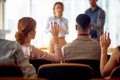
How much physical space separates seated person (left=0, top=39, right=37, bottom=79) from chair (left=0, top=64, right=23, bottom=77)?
10cm

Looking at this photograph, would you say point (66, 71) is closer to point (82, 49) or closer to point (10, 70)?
point (10, 70)

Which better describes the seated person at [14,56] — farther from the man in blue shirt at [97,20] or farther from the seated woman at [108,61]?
the man in blue shirt at [97,20]

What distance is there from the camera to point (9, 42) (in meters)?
2.69

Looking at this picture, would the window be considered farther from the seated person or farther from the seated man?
the seated person

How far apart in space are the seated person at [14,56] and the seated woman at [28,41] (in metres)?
0.84

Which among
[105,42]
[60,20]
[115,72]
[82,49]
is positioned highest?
[60,20]

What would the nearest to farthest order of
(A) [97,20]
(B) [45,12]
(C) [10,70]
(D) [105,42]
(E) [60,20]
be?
(C) [10,70] → (D) [105,42] → (A) [97,20] → (E) [60,20] → (B) [45,12]

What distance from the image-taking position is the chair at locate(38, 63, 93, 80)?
8.86ft

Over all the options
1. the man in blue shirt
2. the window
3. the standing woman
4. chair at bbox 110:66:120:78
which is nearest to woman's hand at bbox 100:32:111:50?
Answer: chair at bbox 110:66:120:78

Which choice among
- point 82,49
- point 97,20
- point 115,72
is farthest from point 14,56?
point 97,20

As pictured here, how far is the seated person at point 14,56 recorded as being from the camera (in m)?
2.68

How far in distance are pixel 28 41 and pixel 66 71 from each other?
1.10 m

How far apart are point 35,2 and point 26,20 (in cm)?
384

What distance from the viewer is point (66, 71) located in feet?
8.86
